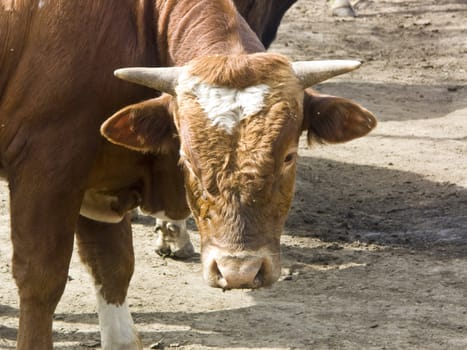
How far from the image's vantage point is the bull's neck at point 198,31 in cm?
508

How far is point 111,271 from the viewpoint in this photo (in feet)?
19.6

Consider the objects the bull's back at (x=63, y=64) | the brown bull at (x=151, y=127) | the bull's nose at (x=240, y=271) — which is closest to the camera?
the bull's nose at (x=240, y=271)

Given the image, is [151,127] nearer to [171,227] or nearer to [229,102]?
[229,102]

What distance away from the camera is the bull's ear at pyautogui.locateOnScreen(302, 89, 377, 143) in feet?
16.1

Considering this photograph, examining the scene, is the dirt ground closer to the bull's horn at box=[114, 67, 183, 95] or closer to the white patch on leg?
the white patch on leg

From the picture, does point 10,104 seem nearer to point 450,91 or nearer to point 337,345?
point 337,345

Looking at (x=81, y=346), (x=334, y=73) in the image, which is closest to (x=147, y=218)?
(x=81, y=346)

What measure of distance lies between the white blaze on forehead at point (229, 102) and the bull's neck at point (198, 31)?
412mm

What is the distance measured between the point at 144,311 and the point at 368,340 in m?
1.32

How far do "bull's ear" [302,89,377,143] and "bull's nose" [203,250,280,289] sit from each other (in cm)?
67

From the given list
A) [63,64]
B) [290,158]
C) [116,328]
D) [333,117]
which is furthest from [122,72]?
[116,328]

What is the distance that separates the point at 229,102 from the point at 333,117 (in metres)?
0.55

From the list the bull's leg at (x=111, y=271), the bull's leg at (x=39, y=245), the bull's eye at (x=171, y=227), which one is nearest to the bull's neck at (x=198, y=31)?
the bull's leg at (x=39, y=245)

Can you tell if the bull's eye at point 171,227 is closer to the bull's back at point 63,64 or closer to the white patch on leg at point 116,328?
the white patch on leg at point 116,328
